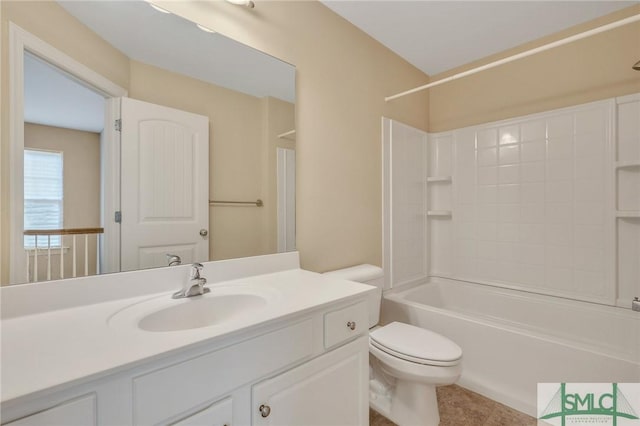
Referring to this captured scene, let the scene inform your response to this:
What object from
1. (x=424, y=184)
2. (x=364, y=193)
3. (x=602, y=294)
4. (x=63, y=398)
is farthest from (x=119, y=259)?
(x=602, y=294)

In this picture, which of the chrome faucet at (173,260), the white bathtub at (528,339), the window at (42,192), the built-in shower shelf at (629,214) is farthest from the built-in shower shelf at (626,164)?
the window at (42,192)

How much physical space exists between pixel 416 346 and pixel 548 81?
6.92 feet

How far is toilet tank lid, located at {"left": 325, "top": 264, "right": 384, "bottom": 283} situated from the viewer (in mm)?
1703

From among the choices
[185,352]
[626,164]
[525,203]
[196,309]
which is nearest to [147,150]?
[196,309]

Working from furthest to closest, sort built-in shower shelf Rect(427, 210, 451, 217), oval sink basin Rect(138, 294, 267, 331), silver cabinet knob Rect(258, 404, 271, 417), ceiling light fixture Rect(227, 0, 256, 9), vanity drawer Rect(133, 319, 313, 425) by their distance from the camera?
built-in shower shelf Rect(427, 210, 451, 217), ceiling light fixture Rect(227, 0, 256, 9), oval sink basin Rect(138, 294, 267, 331), silver cabinet knob Rect(258, 404, 271, 417), vanity drawer Rect(133, 319, 313, 425)

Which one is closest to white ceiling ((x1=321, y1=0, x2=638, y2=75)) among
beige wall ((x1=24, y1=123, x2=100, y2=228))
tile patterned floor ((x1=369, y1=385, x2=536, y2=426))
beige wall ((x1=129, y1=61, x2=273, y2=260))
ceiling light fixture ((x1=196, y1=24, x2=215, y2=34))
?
ceiling light fixture ((x1=196, y1=24, x2=215, y2=34))

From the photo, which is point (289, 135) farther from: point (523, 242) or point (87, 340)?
point (523, 242)

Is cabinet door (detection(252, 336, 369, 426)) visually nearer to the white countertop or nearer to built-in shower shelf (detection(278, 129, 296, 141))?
the white countertop

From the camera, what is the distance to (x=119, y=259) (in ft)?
3.48

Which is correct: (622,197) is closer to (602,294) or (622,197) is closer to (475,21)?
(602,294)

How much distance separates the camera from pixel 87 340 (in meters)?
0.70

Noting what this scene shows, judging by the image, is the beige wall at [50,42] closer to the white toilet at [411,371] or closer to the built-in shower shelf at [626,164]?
the white toilet at [411,371]

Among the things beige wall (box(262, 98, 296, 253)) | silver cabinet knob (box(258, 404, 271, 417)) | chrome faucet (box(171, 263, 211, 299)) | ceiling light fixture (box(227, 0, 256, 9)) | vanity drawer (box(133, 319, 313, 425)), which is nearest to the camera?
vanity drawer (box(133, 319, 313, 425))

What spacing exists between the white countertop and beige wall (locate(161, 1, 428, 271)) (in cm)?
74
